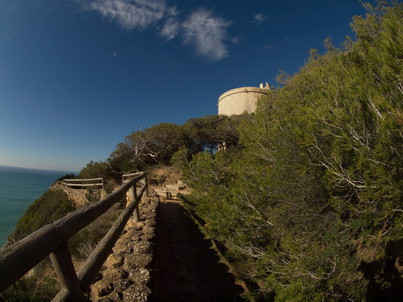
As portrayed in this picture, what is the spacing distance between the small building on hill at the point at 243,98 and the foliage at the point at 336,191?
56.2 ft

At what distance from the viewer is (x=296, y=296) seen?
2377 millimetres

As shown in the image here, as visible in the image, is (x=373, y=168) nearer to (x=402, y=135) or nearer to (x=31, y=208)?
(x=402, y=135)

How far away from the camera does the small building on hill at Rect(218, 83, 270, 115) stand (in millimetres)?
21156

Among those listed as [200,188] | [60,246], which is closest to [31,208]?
[200,188]

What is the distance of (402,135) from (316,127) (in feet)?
3.31

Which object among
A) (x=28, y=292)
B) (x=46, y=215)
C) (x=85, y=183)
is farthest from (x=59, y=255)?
(x=85, y=183)

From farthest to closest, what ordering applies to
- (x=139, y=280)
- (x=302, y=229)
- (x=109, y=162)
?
(x=109, y=162) < (x=302, y=229) < (x=139, y=280)

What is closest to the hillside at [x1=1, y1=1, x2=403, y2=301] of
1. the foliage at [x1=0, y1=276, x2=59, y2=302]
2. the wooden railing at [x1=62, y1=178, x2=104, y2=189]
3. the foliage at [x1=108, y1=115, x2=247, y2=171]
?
the foliage at [x1=0, y1=276, x2=59, y2=302]

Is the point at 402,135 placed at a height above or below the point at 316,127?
below

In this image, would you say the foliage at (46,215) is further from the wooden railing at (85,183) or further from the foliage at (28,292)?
the foliage at (28,292)

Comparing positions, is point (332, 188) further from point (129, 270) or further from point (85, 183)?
point (85, 183)

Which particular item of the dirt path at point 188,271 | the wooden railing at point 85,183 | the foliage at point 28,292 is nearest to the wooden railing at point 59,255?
the dirt path at point 188,271

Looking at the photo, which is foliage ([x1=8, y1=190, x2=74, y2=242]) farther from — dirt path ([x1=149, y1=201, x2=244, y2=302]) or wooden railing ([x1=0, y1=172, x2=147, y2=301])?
wooden railing ([x1=0, y1=172, x2=147, y2=301])

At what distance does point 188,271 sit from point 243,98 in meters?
19.3
